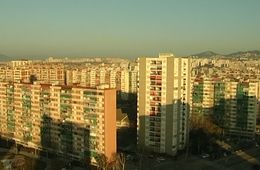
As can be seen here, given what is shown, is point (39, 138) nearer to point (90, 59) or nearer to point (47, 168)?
point (47, 168)

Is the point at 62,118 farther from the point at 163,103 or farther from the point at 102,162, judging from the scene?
the point at 163,103

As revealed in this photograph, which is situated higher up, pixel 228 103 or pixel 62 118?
pixel 228 103

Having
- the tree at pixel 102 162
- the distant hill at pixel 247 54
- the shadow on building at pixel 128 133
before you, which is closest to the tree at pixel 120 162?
the tree at pixel 102 162

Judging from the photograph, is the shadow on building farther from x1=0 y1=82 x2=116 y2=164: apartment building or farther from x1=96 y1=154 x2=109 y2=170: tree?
x1=96 y1=154 x2=109 y2=170: tree

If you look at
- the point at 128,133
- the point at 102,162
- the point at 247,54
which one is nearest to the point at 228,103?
the point at 128,133

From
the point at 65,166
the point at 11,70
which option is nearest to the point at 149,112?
the point at 65,166

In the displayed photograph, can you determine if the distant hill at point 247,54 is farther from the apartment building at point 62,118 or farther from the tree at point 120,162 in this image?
the tree at point 120,162
